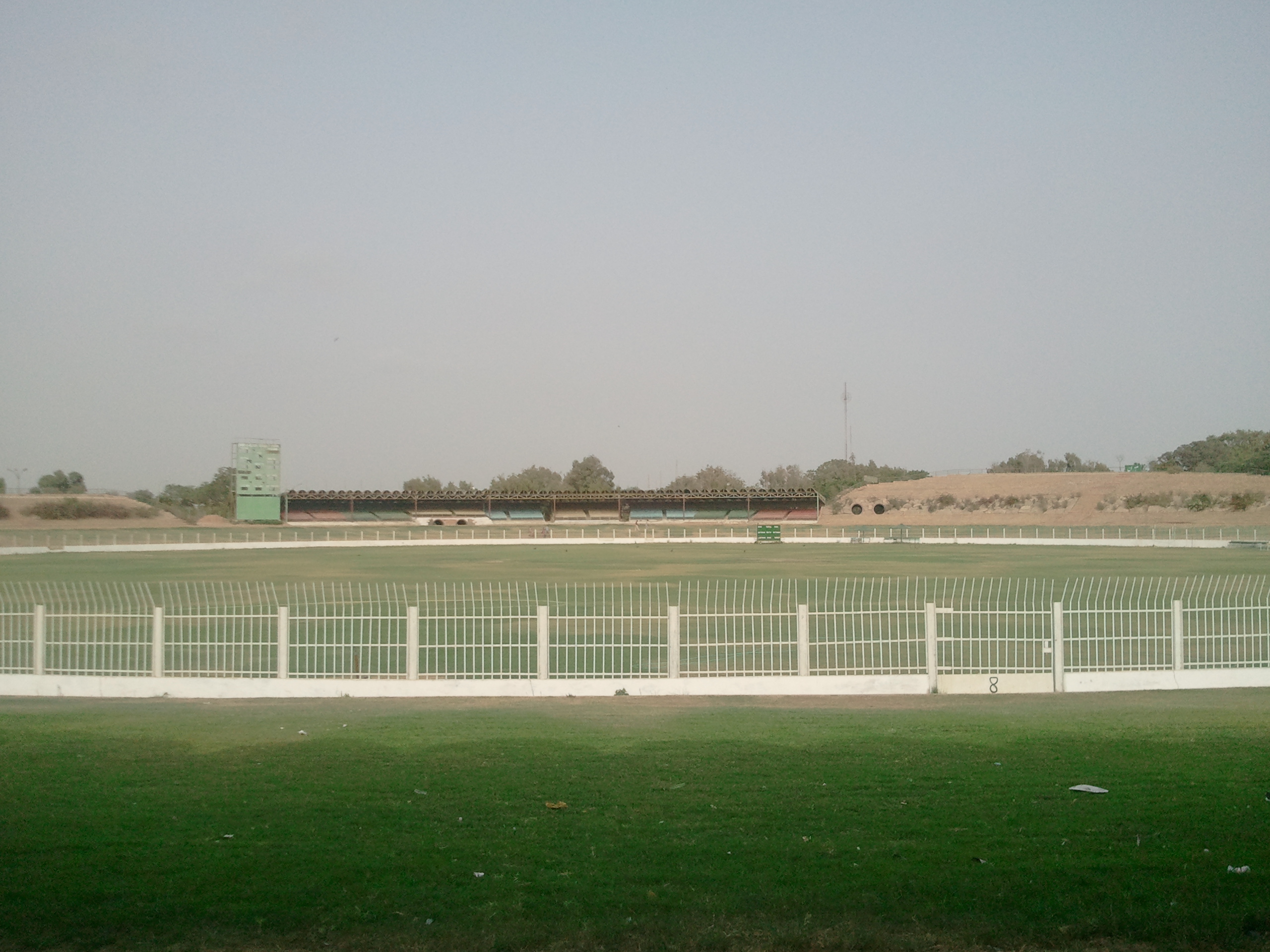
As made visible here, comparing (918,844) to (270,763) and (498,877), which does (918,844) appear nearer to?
(498,877)

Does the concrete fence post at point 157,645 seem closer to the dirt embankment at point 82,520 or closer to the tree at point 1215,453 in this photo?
the dirt embankment at point 82,520

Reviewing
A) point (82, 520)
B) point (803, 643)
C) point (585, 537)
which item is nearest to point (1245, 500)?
point (585, 537)

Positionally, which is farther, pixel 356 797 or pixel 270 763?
pixel 270 763

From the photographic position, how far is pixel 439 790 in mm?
8328

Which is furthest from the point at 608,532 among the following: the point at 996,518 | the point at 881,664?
the point at 881,664

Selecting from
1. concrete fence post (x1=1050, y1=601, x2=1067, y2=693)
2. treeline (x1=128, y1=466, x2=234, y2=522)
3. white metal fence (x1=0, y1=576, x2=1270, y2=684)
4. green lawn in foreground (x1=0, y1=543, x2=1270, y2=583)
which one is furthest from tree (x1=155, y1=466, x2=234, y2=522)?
concrete fence post (x1=1050, y1=601, x2=1067, y2=693)

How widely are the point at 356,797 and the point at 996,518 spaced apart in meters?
101

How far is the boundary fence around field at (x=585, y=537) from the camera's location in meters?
59.0

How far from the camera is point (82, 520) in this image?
79.8 m

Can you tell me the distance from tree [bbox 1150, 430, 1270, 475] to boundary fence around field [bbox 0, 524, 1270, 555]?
43221 mm

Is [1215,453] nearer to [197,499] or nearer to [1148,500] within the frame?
[1148,500]

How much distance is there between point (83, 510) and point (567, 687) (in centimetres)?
7747

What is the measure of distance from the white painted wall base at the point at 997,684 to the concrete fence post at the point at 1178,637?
203 centimetres

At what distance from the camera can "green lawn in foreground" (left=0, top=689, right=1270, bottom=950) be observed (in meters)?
5.32
